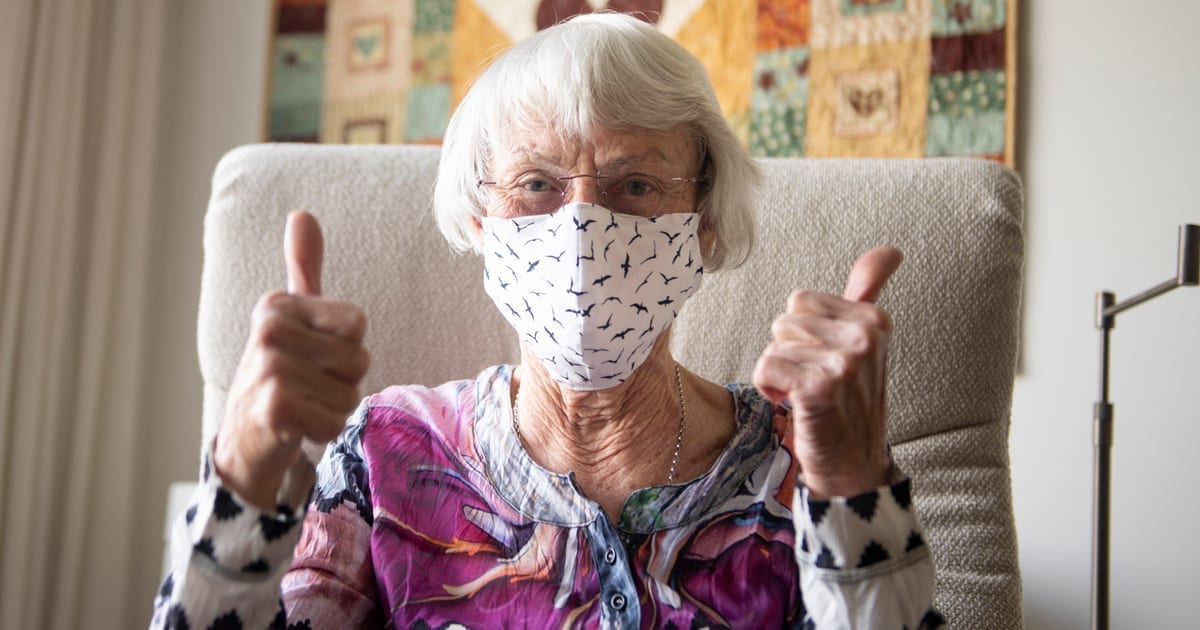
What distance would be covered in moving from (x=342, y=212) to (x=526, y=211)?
54 cm

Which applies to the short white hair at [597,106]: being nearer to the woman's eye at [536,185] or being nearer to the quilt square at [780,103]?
the woman's eye at [536,185]

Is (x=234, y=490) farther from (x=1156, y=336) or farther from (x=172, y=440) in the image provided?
(x=172, y=440)

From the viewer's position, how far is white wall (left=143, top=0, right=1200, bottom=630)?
2.10 meters

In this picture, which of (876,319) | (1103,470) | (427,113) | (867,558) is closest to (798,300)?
(876,319)

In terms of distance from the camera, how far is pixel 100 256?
2.65m

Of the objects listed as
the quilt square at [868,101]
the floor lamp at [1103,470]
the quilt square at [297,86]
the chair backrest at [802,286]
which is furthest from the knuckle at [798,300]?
the quilt square at [297,86]

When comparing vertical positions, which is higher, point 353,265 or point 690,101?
point 690,101

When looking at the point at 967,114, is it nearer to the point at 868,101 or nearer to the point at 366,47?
the point at 868,101

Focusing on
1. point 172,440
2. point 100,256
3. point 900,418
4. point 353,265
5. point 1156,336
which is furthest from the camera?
point 172,440

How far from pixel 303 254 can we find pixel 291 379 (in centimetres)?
13

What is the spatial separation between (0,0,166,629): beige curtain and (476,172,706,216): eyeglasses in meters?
1.72

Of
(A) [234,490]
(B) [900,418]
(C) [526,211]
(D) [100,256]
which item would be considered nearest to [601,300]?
(C) [526,211]

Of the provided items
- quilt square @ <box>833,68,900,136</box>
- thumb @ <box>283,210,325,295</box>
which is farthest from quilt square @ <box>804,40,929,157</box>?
thumb @ <box>283,210,325,295</box>

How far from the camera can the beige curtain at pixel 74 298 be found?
241cm
